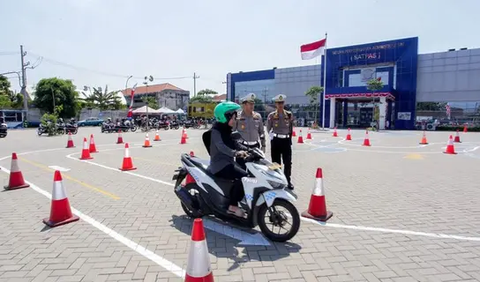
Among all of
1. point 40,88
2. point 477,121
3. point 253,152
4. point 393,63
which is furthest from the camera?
point 40,88

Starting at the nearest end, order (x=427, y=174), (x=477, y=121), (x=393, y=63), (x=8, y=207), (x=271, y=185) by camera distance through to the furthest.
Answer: (x=271, y=185) → (x=8, y=207) → (x=427, y=174) → (x=477, y=121) → (x=393, y=63)

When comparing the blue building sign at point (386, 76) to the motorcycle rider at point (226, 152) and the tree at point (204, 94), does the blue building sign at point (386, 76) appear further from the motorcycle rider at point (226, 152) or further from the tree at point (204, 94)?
the motorcycle rider at point (226, 152)

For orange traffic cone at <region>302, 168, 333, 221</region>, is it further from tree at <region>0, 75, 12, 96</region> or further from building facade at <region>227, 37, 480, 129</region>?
tree at <region>0, 75, 12, 96</region>

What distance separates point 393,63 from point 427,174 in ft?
115

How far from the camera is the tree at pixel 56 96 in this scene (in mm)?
43625

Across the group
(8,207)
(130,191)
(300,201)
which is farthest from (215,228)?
(8,207)

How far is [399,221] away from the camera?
4.30 m

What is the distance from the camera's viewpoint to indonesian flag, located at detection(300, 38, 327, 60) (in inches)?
1218

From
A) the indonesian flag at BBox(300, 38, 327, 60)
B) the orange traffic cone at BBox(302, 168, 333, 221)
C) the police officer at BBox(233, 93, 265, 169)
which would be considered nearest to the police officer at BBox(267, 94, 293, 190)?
the police officer at BBox(233, 93, 265, 169)

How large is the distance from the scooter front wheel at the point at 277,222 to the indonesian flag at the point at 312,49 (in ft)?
99.5

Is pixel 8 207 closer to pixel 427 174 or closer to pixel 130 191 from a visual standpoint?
pixel 130 191

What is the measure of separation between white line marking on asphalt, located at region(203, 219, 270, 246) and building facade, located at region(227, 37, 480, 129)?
34.0 metres

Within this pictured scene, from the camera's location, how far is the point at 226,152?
3645mm

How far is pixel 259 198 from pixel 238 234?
69cm
